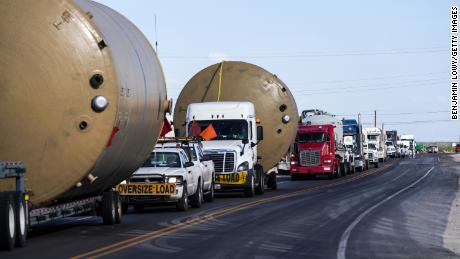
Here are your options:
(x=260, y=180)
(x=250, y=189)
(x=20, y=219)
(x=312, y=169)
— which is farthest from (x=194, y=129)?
(x=312, y=169)

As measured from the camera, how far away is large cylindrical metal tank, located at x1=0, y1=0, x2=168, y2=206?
18.5 m

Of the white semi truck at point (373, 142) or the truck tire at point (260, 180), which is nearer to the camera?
the truck tire at point (260, 180)

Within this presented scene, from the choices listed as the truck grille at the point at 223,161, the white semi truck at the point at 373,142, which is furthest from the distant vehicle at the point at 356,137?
the truck grille at the point at 223,161

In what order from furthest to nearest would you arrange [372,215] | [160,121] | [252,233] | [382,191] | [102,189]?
[382,191] → [372,215] → [160,121] → [102,189] → [252,233]

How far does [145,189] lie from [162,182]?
0.46 meters

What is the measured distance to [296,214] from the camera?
26016 mm

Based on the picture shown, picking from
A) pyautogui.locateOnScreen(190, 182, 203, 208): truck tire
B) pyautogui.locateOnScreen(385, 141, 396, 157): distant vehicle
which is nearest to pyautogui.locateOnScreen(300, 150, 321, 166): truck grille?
pyautogui.locateOnScreen(190, 182, 203, 208): truck tire

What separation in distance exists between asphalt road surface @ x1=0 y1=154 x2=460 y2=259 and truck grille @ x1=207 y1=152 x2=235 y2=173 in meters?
1.93

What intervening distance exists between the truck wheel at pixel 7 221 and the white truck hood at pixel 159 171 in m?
9.75

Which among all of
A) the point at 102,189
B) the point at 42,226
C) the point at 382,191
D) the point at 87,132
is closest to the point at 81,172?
the point at 87,132

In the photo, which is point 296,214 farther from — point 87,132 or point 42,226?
point 87,132

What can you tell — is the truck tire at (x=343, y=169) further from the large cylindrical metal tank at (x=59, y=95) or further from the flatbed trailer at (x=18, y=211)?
the large cylindrical metal tank at (x=59, y=95)

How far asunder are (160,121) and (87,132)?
486 centimetres

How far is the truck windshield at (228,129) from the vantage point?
35469mm
